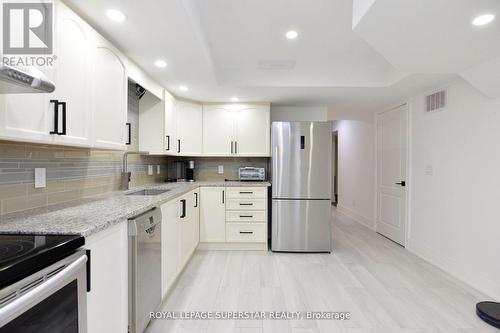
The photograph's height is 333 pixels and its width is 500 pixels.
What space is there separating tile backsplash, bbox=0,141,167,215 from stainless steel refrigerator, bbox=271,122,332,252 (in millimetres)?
1938

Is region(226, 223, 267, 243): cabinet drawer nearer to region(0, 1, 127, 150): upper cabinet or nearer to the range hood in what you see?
region(0, 1, 127, 150): upper cabinet

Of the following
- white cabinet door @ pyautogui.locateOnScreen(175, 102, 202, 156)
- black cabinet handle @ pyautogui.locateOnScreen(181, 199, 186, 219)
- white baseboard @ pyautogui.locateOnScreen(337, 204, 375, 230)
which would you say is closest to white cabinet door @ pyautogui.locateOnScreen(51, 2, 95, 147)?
black cabinet handle @ pyautogui.locateOnScreen(181, 199, 186, 219)

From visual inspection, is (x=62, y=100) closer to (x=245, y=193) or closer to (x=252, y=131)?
(x=245, y=193)

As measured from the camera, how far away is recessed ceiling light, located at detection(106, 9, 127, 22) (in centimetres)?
156

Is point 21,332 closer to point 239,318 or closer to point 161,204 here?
point 161,204

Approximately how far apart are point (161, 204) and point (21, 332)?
1255 mm

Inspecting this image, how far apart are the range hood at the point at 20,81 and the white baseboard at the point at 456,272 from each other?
3.57 meters

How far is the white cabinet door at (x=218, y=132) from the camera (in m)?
3.86

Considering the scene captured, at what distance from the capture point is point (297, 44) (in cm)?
251

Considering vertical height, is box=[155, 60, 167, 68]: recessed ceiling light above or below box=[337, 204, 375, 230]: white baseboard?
above

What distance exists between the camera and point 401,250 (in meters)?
3.56

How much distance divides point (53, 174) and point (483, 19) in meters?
2.89

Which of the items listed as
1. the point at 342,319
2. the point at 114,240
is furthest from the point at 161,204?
the point at 342,319

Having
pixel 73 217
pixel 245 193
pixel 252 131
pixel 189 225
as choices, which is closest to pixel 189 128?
pixel 252 131
